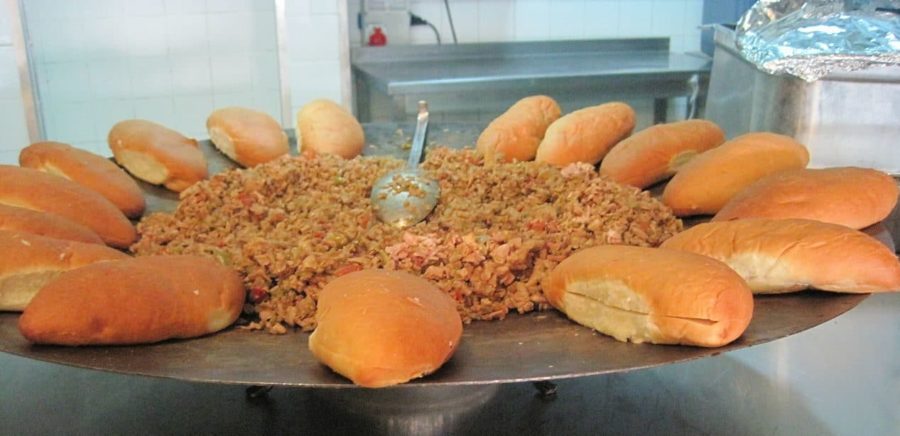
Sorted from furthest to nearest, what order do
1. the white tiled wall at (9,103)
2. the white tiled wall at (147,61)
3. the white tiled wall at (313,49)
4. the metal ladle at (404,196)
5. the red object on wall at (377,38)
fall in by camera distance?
the red object on wall at (377,38) < the white tiled wall at (313,49) < the white tiled wall at (147,61) < the white tiled wall at (9,103) < the metal ladle at (404,196)

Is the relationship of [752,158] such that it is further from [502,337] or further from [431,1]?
[431,1]

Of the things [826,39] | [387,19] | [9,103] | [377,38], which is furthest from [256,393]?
[387,19]

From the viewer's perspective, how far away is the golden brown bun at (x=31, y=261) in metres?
0.82

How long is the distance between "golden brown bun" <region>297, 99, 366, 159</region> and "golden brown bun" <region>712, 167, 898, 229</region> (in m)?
0.75

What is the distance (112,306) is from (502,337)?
370mm

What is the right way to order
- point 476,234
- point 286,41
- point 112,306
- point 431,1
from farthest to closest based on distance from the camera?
point 431,1 → point 286,41 → point 476,234 → point 112,306

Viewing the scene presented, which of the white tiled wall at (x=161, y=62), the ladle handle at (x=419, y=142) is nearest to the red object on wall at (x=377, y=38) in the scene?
the white tiled wall at (x=161, y=62)

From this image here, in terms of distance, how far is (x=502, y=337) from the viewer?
2.60ft

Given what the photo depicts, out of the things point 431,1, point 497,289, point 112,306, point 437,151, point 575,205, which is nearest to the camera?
point 112,306

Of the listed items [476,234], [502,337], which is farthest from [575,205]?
[502,337]

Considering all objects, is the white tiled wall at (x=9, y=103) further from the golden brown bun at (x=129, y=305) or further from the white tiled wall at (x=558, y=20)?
the golden brown bun at (x=129, y=305)

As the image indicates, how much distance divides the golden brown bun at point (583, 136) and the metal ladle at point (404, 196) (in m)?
0.24

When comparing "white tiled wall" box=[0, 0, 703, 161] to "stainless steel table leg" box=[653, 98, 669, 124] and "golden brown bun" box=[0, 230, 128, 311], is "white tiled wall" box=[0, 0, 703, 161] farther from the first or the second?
"golden brown bun" box=[0, 230, 128, 311]

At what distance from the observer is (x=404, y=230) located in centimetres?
108
